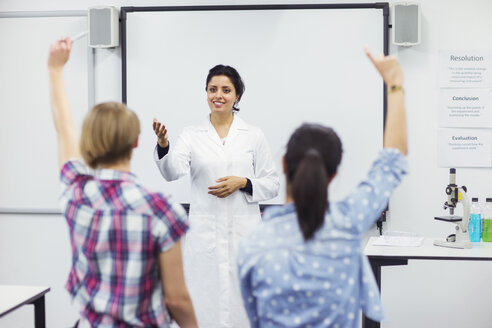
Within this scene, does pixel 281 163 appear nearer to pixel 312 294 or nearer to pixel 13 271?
pixel 312 294

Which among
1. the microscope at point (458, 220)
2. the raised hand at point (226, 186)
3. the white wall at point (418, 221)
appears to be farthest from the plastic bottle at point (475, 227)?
the raised hand at point (226, 186)

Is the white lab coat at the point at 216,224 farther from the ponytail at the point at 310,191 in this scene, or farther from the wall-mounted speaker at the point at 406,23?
the ponytail at the point at 310,191

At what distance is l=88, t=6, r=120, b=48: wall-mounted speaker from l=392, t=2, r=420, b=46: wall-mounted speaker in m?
1.66

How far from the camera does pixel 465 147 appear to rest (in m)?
3.21

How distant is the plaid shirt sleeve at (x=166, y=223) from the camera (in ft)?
3.97

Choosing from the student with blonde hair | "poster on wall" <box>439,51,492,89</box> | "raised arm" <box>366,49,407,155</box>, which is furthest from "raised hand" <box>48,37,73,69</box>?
"poster on wall" <box>439,51,492,89</box>

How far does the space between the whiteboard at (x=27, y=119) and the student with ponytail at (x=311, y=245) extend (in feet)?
8.20

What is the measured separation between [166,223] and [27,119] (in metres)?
2.58

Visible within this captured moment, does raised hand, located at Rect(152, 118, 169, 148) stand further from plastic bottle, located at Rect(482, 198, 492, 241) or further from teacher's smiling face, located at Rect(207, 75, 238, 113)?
plastic bottle, located at Rect(482, 198, 492, 241)

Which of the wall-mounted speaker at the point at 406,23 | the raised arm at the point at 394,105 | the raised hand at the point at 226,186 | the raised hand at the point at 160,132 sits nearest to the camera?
Result: the raised arm at the point at 394,105

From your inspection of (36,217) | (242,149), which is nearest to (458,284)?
(242,149)

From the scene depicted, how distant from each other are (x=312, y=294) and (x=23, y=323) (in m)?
2.95

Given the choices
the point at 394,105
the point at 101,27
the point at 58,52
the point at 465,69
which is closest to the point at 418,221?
the point at 465,69

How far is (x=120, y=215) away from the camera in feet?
3.94
